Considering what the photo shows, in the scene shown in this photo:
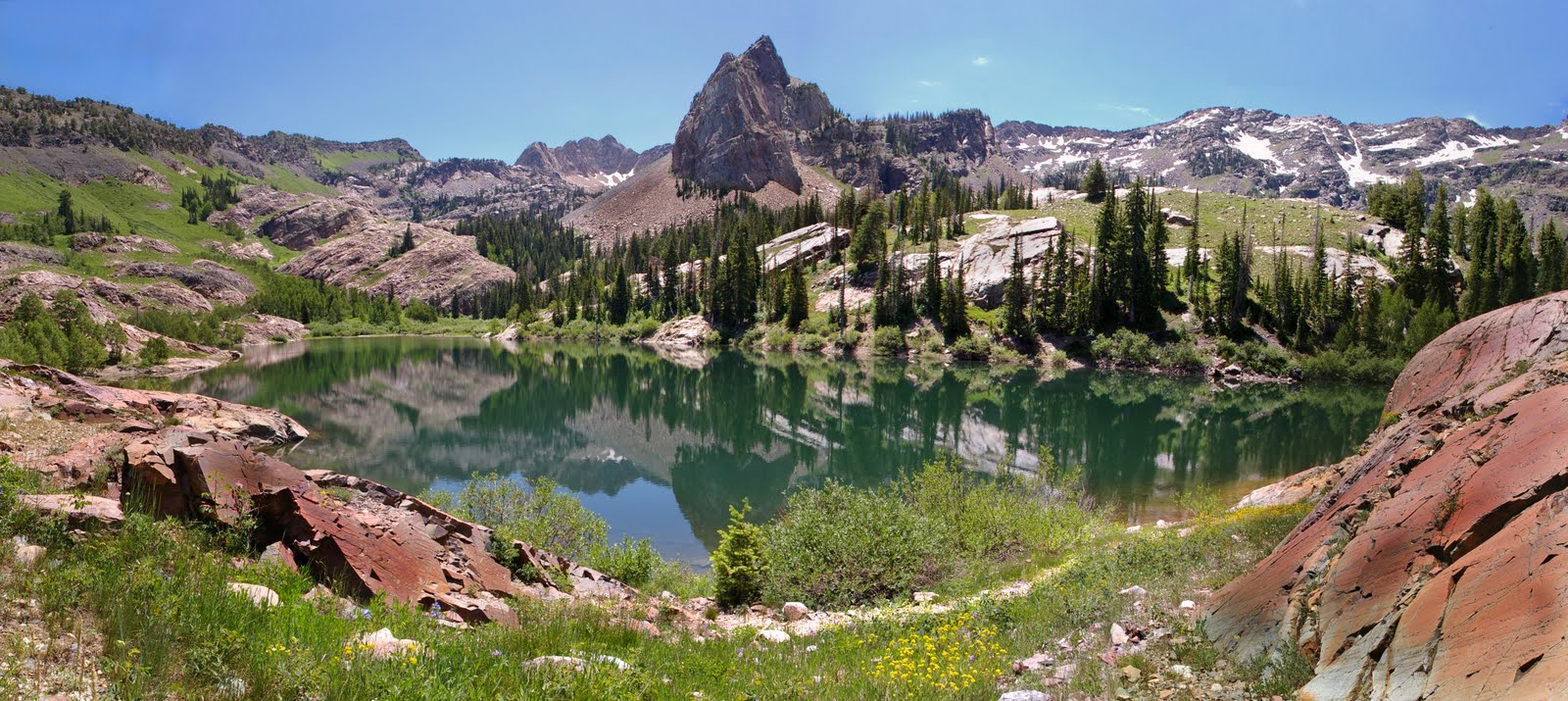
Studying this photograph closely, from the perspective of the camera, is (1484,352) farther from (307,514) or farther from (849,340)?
(849,340)

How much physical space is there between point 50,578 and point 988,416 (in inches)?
2017

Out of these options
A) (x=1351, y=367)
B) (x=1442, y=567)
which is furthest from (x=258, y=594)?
(x=1351, y=367)

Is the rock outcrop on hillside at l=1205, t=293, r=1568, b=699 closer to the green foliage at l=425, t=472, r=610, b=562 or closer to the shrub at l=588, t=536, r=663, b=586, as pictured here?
the shrub at l=588, t=536, r=663, b=586

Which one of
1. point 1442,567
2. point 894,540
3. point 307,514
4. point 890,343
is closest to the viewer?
point 1442,567

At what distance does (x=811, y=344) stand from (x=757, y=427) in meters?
59.4

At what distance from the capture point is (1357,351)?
74.2m

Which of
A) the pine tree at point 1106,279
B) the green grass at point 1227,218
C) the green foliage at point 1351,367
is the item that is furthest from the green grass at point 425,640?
the green grass at point 1227,218

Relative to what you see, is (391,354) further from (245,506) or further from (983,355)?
(245,506)

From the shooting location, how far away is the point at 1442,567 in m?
5.75

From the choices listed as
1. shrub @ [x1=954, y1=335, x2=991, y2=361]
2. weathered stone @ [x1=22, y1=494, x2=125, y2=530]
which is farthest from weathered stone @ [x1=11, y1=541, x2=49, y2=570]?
shrub @ [x1=954, y1=335, x2=991, y2=361]

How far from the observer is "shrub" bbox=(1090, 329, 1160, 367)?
278ft

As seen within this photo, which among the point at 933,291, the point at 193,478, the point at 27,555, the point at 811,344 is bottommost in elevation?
the point at 811,344

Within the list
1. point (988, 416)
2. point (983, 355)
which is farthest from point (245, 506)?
point (983, 355)

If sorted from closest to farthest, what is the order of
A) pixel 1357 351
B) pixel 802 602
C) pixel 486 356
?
pixel 802 602, pixel 1357 351, pixel 486 356
